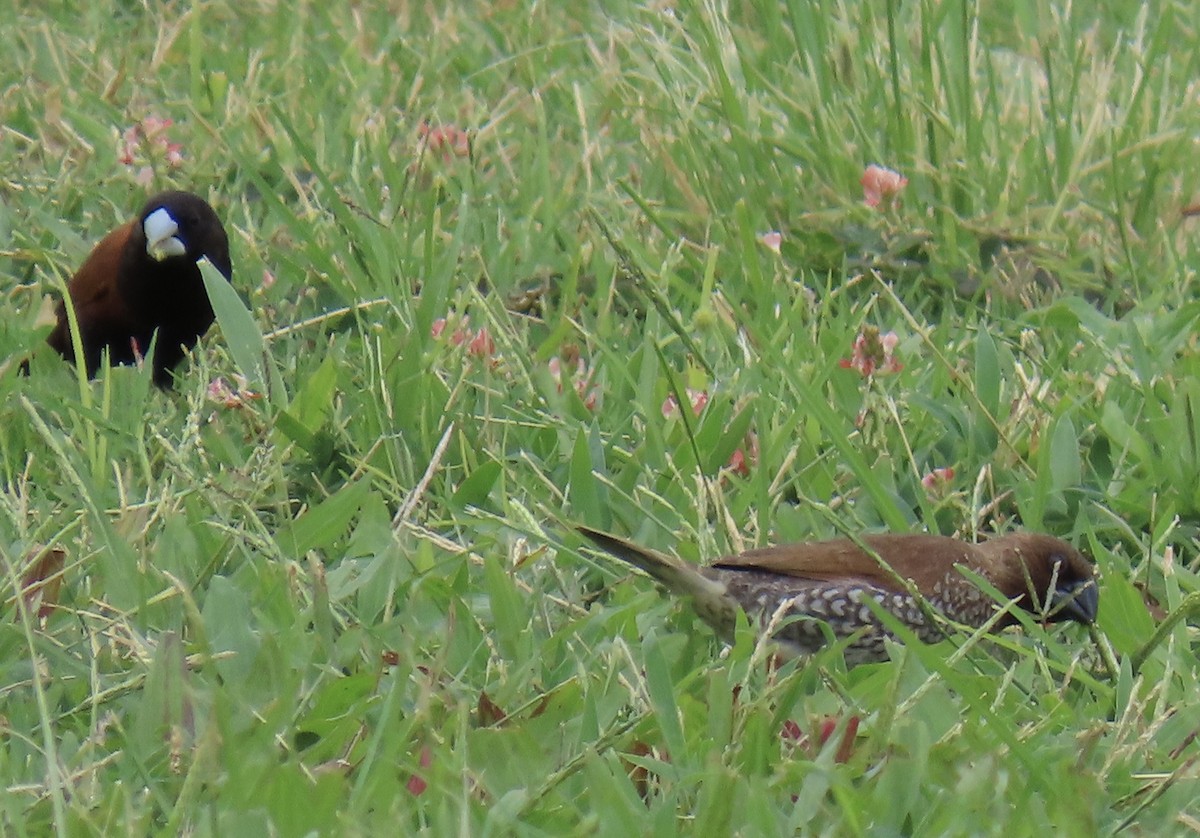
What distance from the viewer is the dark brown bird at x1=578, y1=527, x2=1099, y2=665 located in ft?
11.6

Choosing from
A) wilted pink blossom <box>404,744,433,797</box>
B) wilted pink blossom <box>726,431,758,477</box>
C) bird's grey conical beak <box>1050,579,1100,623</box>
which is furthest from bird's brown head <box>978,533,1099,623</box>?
wilted pink blossom <box>404,744,433,797</box>

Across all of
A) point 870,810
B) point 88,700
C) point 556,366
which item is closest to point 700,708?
point 870,810

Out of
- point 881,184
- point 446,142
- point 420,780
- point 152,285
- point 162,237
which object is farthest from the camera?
point 446,142

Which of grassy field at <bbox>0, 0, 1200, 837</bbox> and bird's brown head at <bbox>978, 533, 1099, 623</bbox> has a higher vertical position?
grassy field at <bbox>0, 0, 1200, 837</bbox>

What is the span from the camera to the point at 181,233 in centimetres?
495

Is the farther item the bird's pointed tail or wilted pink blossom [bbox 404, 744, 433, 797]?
the bird's pointed tail

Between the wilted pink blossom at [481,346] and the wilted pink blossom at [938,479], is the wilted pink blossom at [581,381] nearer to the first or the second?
the wilted pink blossom at [481,346]

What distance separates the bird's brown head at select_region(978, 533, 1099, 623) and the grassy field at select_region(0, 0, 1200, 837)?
47 mm

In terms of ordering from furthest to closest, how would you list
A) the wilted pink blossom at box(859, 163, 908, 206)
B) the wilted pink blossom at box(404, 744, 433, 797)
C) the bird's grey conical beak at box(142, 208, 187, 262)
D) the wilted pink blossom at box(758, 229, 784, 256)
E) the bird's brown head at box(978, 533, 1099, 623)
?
the wilted pink blossom at box(859, 163, 908, 206), the wilted pink blossom at box(758, 229, 784, 256), the bird's grey conical beak at box(142, 208, 187, 262), the bird's brown head at box(978, 533, 1099, 623), the wilted pink blossom at box(404, 744, 433, 797)

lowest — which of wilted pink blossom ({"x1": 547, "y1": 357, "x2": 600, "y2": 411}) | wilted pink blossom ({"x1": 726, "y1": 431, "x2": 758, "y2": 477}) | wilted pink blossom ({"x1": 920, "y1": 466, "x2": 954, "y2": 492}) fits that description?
wilted pink blossom ({"x1": 920, "y1": 466, "x2": 954, "y2": 492})

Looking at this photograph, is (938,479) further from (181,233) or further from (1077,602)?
(181,233)

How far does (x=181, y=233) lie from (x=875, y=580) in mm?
2087

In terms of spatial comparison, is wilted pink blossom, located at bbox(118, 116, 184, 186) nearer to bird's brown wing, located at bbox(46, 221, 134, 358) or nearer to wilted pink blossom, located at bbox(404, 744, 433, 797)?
bird's brown wing, located at bbox(46, 221, 134, 358)

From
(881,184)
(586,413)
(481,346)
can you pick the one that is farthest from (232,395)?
(881,184)
